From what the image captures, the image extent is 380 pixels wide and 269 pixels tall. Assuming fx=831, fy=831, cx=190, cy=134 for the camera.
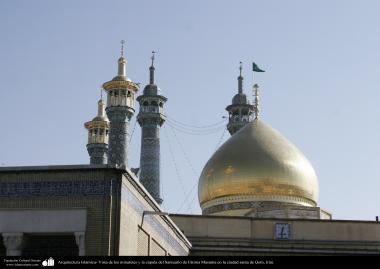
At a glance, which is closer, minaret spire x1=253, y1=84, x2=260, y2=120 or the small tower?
minaret spire x1=253, y1=84, x2=260, y2=120

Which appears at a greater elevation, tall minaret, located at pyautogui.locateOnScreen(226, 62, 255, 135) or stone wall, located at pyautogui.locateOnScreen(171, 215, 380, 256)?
tall minaret, located at pyautogui.locateOnScreen(226, 62, 255, 135)

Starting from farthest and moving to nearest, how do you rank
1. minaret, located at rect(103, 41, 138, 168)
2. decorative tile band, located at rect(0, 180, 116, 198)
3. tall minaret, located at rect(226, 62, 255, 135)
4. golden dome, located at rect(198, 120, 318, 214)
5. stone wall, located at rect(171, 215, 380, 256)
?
tall minaret, located at rect(226, 62, 255, 135)
minaret, located at rect(103, 41, 138, 168)
golden dome, located at rect(198, 120, 318, 214)
stone wall, located at rect(171, 215, 380, 256)
decorative tile band, located at rect(0, 180, 116, 198)

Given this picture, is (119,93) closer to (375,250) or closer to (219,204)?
(219,204)

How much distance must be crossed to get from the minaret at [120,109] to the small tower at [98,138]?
441 centimetres

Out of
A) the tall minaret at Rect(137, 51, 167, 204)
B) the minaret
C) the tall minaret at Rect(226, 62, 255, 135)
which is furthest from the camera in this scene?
the tall minaret at Rect(226, 62, 255, 135)

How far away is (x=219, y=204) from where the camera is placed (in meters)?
26.4

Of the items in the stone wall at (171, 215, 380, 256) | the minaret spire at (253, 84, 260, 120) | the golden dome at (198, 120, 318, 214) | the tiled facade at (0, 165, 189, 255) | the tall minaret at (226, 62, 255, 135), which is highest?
the tall minaret at (226, 62, 255, 135)

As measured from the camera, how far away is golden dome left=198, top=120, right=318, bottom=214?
25.9 m

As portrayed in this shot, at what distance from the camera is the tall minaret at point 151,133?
33031 mm

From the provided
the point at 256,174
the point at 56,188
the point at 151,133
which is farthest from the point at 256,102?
the point at 56,188

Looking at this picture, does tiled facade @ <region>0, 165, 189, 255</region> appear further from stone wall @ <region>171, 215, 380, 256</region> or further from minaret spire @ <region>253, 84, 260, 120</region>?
minaret spire @ <region>253, 84, 260, 120</region>

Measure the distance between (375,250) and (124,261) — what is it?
1718 centimetres

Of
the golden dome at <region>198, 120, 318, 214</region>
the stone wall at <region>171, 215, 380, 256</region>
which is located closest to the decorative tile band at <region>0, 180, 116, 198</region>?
the stone wall at <region>171, 215, 380, 256</region>

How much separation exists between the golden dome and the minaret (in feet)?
13.6
